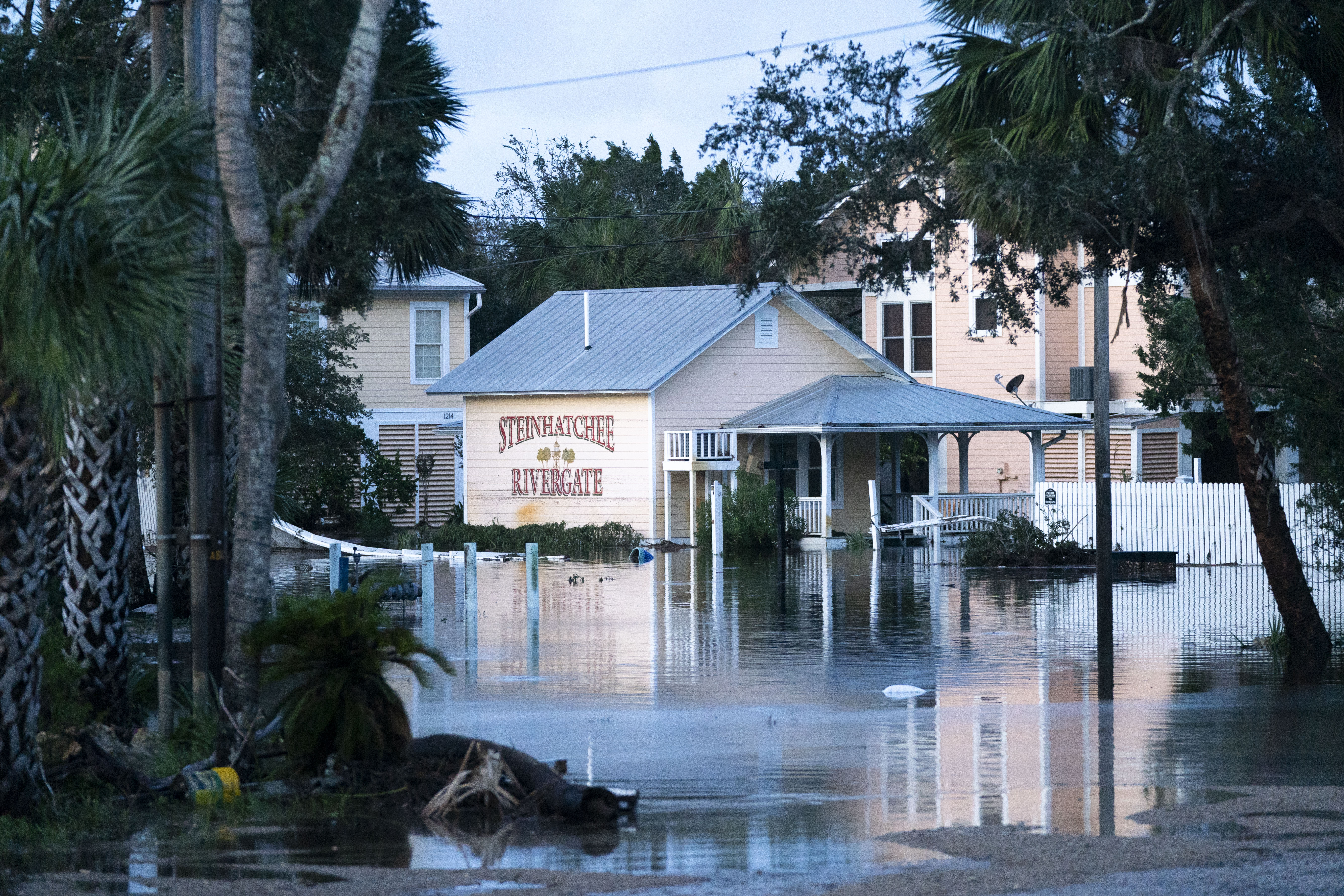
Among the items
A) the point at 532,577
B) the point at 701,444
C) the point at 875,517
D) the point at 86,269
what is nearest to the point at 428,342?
the point at 701,444

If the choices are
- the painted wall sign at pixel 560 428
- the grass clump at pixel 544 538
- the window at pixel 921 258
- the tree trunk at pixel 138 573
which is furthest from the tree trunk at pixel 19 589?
the painted wall sign at pixel 560 428

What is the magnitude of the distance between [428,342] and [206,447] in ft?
106

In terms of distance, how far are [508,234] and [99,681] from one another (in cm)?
4381

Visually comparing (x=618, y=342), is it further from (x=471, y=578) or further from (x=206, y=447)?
(x=206, y=447)

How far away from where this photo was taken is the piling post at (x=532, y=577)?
20469mm

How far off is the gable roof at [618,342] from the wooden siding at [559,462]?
0.45 metres

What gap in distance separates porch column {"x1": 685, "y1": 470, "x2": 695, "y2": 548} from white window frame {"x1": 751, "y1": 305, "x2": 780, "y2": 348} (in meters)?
3.34

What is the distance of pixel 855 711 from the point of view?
41.8 feet

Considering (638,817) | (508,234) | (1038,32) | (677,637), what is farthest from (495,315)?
(638,817)

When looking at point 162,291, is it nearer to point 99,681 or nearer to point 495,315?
point 99,681

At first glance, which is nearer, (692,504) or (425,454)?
(692,504)

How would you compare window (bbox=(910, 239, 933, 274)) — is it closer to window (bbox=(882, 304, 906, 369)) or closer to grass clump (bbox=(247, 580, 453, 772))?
grass clump (bbox=(247, 580, 453, 772))

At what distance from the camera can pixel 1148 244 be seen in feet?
53.8

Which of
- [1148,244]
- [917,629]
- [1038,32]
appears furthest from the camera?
[917,629]
